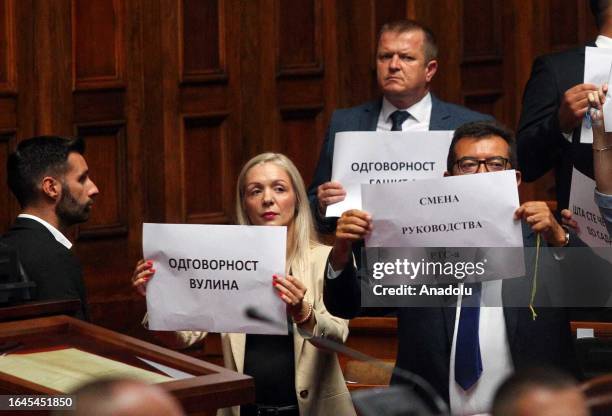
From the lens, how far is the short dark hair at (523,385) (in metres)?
1.85

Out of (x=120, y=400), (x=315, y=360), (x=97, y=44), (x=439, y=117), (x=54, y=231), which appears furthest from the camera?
(x=97, y=44)

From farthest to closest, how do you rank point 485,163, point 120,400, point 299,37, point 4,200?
point 299,37 < point 4,200 < point 485,163 < point 120,400

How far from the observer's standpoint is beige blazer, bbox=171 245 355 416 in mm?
3619

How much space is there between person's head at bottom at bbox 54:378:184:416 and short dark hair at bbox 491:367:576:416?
1.49ft

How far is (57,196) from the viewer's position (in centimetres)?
429

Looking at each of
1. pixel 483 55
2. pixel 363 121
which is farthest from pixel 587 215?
pixel 483 55

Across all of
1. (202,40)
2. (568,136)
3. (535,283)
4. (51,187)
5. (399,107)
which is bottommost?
(535,283)

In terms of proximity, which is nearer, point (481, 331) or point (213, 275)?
point (481, 331)

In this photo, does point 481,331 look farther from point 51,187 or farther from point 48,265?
point 51,187

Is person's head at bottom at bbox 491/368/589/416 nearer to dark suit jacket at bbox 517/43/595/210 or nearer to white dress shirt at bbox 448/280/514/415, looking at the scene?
white dress shirt at bbox 448/280/514/415

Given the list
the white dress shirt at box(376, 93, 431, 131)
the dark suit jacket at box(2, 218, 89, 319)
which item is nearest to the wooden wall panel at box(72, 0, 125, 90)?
the white dress shirt at box(376, 93, 431, 131)

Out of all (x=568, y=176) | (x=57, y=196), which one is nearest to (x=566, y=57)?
(x=568, y=176)

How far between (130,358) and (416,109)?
78.8 inches

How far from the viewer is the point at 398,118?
461cm
